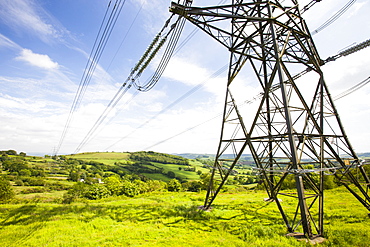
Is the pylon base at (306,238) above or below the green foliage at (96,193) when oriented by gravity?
above

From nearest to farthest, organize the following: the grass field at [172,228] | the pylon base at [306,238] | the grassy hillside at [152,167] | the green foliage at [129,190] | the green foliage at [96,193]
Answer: the pylon base at [306,238] → the grass field at [172,228] → the green foliage at [96,193] → the green foliage at [129,190] → the grassy hillside at [152,167]

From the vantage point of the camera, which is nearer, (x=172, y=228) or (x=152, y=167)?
(x=172, y=228)

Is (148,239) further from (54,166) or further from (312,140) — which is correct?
(54,166)

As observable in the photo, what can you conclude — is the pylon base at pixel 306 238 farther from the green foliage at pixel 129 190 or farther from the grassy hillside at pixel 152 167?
the grassy hillside at pixel 152 167

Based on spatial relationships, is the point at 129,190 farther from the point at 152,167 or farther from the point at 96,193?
the point at 152,167

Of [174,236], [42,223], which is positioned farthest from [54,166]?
[174,236]

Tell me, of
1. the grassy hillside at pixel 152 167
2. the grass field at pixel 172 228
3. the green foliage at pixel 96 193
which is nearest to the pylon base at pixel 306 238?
the grass field at pixel 172 228

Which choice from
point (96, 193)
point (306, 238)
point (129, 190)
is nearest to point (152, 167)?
point (129, 190)

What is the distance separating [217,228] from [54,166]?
499 ft

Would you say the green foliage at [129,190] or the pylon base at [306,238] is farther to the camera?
the green foliage at [129,190]

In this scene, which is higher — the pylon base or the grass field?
the pylon base

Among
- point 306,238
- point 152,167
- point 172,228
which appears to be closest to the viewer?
point 306,238

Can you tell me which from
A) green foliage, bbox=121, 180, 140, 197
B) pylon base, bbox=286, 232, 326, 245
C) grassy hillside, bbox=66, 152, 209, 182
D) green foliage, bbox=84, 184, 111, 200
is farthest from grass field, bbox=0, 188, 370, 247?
grassy hillside, bbox=66, 152, 209, 182

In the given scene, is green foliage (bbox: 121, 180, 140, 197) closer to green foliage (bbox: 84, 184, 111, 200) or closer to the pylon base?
green foliage (bbox: 84, 184, 111, 200)
